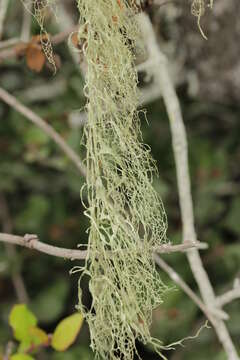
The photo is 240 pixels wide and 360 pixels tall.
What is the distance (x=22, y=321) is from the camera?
89 cm

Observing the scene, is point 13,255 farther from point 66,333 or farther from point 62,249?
point 62,249

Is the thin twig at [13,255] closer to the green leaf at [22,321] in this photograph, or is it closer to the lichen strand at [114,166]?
the green leaf at [22,321]

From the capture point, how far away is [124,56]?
592 mm

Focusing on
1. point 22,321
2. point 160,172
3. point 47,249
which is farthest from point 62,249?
point 160,172

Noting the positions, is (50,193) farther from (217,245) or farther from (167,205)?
(217,245)

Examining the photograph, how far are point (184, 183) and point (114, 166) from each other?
14.6 inches

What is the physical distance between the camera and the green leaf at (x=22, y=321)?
88 centimetres

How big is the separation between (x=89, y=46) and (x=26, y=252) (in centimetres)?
101

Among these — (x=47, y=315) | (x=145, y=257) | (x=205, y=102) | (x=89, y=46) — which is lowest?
(x=145, y=257)

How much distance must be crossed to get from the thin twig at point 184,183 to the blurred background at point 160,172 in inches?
10.6

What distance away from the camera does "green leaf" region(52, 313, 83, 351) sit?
2.91 ft

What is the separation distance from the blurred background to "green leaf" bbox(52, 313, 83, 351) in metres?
0.43

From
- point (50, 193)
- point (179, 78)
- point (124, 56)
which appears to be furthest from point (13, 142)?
point (124, 56)

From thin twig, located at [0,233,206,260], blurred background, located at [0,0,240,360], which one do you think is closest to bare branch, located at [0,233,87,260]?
thin twig, located at [0,233,206,260]
